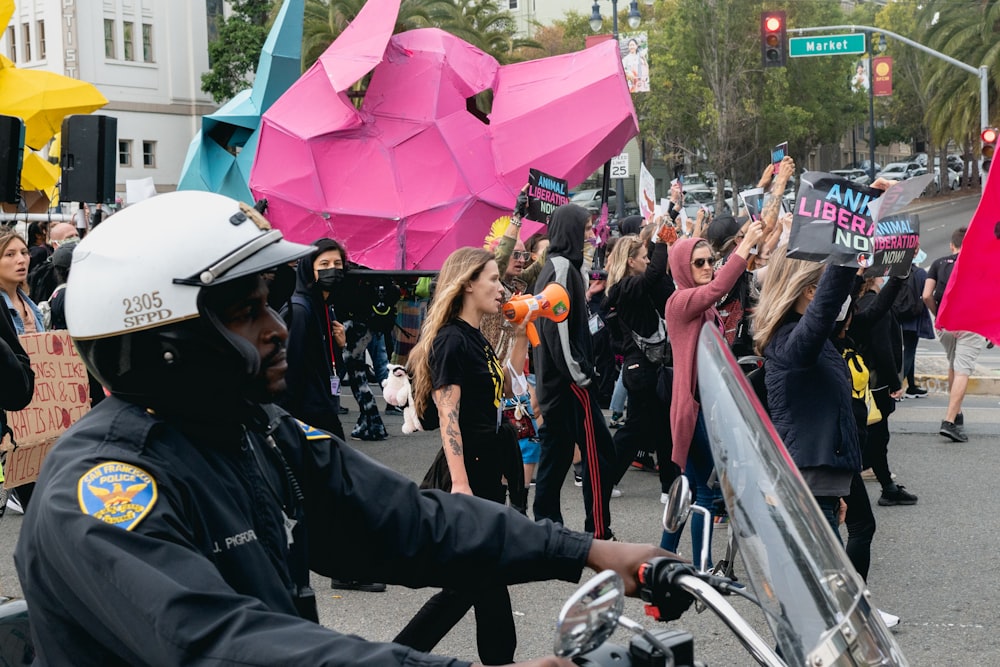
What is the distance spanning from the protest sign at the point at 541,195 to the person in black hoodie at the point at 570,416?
8.78 ft

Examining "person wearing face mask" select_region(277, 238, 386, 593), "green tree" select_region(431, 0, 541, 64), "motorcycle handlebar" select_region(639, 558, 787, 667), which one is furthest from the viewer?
"green tree" select_region(431, 0, 541, 64)

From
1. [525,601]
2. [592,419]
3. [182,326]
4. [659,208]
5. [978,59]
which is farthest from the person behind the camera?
[978,59]

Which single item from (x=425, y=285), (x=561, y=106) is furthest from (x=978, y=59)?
(x=425, y=285)

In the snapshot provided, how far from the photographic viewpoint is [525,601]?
234 inches

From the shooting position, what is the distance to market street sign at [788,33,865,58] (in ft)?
79.7

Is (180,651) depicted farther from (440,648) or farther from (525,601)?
(525,601)

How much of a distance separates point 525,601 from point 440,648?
2.34ft

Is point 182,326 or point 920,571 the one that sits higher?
point 182,326

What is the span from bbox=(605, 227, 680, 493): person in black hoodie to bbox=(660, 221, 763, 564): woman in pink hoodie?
926 millimetres

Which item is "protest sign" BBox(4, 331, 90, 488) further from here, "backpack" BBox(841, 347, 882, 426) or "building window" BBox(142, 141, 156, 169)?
"building window" BBox(142, 141, 156, 169)

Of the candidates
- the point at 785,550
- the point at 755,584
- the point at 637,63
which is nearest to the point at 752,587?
the point at 755,584

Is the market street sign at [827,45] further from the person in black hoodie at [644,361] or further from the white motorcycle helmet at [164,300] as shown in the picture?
the white motorcycle helmet at [164,300]

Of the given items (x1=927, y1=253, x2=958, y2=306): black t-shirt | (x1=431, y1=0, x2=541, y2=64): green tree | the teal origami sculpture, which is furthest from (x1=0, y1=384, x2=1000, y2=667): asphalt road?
(x1=431, y1=0, x2=541, y2=64): green tree

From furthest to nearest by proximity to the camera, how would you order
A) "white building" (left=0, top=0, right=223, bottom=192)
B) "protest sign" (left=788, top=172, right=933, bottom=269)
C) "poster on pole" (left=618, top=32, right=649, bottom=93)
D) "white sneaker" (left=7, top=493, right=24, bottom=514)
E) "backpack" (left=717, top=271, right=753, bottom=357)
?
"white building" (left=0, top=0, right=223, bottom=192)
"poster on pole" (left=618, top=32, right=649, bottom=93)
"white sneaker" (left=7, top=493, right=24, bottom=514)
"backpack" (left=717, top=271, right=753, bottom=357)
"protest sign" (left=788, top=172, right=933, bottom=269)
